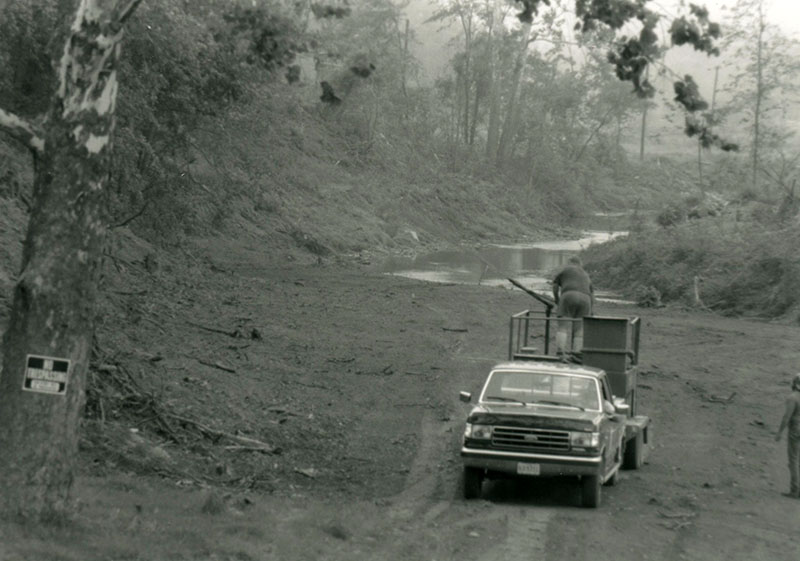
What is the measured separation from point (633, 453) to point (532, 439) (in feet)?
11.5

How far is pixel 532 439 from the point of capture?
43.5 feet

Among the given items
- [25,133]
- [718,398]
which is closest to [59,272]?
[25,133]

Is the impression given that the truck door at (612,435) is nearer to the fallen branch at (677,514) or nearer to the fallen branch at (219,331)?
the fallen branch at (677,514)

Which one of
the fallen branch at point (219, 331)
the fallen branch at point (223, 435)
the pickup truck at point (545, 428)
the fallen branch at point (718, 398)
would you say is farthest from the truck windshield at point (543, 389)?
the fallen branch at point (219, 331)

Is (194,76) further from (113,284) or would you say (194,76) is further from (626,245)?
(626,245)

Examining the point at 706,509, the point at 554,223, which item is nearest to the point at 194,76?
the point at 706,509

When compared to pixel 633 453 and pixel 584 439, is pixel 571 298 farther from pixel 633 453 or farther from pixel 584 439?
pixel 584 439

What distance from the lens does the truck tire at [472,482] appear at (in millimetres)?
13492

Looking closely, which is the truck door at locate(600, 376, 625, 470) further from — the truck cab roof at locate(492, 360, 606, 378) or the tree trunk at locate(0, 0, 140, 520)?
the tree trunk at locate(0, 0, 140, 520)

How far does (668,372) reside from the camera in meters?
25.4

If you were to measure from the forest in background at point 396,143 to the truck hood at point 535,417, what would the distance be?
3486 millimetres

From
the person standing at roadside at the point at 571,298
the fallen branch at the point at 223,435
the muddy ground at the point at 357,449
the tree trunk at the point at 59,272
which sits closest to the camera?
the tree trunk at the point at 59,272

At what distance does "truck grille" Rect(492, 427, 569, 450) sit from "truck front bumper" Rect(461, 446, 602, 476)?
93 mm

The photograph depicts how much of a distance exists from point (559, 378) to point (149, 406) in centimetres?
526
